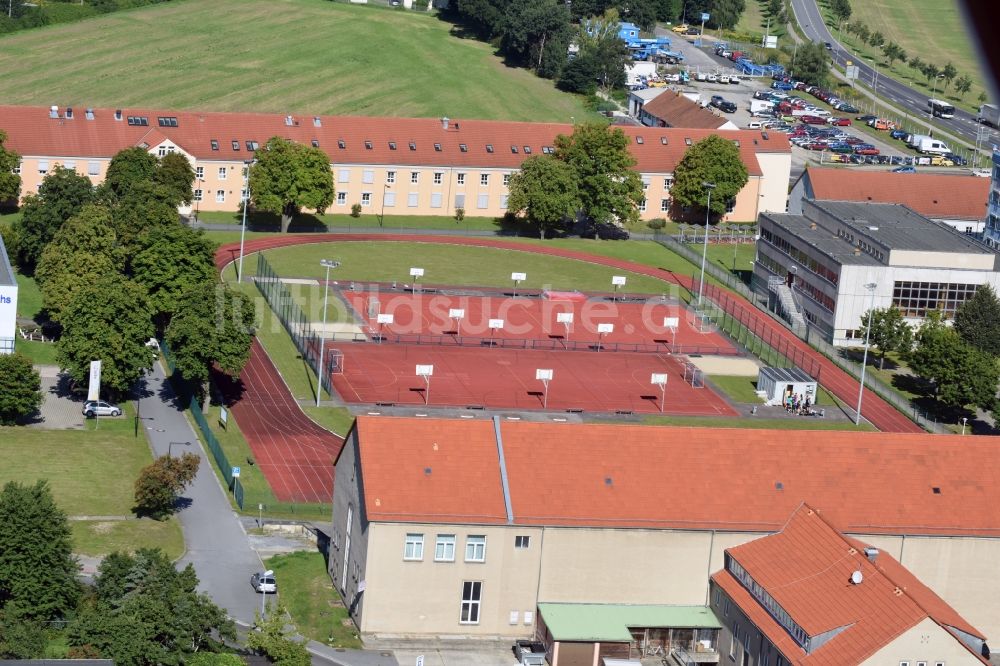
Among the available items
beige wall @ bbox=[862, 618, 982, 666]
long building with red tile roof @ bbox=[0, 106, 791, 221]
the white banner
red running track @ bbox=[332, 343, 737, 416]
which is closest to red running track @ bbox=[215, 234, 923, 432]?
long building with red tile roof @ bbox=[0, 106, 791, 221]

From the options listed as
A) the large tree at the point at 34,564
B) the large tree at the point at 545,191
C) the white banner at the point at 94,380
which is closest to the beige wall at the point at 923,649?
the large tree at the point at 34,564

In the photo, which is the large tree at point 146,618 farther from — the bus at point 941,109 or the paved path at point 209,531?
the bus at point 941,109

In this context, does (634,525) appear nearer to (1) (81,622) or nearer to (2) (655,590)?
(2) (655,590)

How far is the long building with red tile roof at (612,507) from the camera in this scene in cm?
4906

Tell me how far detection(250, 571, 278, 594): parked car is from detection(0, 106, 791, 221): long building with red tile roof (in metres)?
63.1

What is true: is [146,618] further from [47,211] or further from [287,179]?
[287,179]

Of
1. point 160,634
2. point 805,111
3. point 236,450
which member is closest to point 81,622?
point 160,634

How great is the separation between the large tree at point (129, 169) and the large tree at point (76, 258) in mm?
15265

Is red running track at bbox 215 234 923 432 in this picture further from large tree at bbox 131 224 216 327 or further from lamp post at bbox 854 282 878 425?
large tree at bbox 131 224 216 327

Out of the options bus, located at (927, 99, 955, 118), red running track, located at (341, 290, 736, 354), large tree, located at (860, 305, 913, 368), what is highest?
bus, located at (927, 99, 955, 118)

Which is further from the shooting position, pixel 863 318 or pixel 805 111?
pixel 805 111

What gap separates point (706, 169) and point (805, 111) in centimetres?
4958

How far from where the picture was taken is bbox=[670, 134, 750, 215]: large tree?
11862 cm

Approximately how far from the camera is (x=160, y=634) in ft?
140
